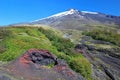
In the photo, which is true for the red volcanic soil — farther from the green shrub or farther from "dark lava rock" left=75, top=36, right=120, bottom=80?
"dark lava rock" left=75, top=36, right=120, bottom=80

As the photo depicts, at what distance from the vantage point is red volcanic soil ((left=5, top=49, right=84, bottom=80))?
25797 mm

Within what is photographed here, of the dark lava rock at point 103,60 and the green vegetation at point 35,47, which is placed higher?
the green vegetation at point 35,47

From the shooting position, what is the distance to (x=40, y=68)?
28.0 metres

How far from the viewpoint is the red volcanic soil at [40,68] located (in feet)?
84.6

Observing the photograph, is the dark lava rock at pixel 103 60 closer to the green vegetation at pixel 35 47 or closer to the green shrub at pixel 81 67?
the green shrub at pixel 81 67

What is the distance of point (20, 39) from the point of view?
34.7m

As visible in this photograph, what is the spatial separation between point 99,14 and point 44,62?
13526 centimetres

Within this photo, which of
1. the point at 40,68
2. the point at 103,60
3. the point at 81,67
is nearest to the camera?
the point at 40,68

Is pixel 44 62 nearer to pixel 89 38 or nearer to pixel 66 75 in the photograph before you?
pixel 66 75

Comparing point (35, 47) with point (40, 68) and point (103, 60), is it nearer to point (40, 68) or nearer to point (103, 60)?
point (40, 68)

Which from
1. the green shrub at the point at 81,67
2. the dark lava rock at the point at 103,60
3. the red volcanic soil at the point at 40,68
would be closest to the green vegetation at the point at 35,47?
the green shrub at the point at 81,67

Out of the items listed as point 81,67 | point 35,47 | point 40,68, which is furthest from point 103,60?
point 40,68

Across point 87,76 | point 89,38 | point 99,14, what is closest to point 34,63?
point 87,76

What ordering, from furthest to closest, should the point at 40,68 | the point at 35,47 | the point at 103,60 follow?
the point at 103,60, the point at 35,47, the point at 40,68
